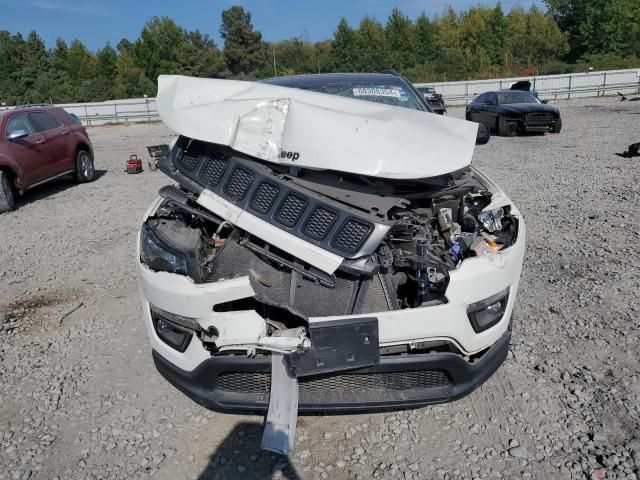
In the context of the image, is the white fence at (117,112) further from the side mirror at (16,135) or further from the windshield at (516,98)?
the side mirror at (16,135)

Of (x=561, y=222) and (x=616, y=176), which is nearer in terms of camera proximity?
(x=561, y=222)

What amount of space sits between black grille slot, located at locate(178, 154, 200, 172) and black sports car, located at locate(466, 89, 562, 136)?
40.7ft

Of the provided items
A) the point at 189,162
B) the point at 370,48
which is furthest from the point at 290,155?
the point at 370,48

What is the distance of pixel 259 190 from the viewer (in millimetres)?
2645

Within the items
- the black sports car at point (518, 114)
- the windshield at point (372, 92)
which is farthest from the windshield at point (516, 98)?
the windshield at point (372, 92)

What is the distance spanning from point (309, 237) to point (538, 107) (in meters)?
13.0

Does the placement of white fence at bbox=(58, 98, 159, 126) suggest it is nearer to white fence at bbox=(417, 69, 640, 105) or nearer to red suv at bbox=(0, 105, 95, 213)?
white fence at bbox=(417, 69, 640, 105)

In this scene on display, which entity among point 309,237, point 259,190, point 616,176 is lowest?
point 616,176

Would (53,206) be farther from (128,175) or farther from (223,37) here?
(223,37)

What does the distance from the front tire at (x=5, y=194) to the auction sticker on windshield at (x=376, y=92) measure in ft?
20.2

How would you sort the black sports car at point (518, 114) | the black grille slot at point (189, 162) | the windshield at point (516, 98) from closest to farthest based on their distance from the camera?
the black grille slot at point (189, 162)
the black sports car at point (518, 114)
the windshield at point (516, 98)

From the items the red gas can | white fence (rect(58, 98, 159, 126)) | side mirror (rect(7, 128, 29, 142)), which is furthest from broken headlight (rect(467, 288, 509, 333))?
white fence (rect(58, 98, 159, 126))

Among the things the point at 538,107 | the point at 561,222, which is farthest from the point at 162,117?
the point at 538,107

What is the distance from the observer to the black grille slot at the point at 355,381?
2.46 m
